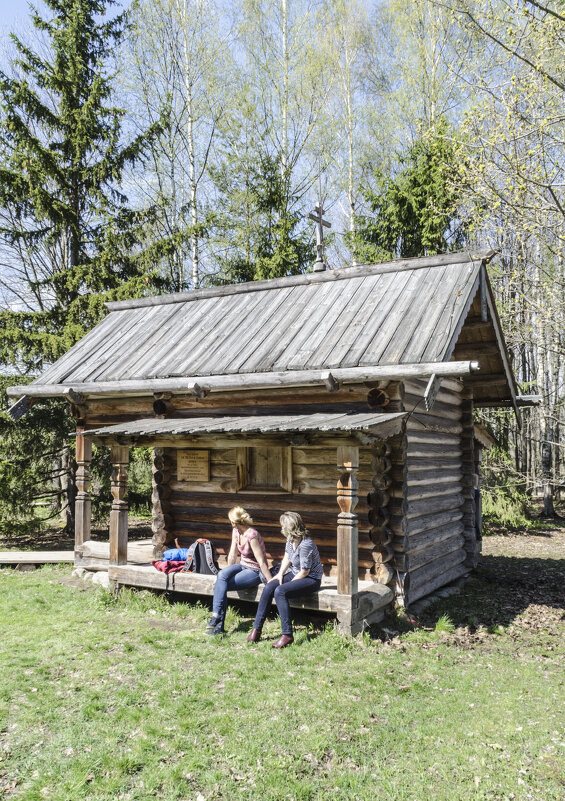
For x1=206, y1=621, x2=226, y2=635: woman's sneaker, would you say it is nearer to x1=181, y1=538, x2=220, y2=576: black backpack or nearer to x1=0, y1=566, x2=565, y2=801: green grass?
x1=0, y1=566, x2=565, y2=801: green grass

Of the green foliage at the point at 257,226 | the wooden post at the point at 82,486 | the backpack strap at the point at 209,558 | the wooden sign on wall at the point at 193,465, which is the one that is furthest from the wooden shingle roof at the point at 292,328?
the green foliage at the point at 257,226

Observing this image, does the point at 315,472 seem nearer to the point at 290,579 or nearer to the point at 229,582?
the point at 290,579

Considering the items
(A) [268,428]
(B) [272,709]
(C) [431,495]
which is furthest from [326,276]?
(B) [272,709]

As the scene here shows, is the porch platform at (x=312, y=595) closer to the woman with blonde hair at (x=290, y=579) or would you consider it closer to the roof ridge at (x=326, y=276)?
the woman with blonde hair at (x=290, y=579)

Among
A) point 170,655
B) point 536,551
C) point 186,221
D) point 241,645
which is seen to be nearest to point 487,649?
point 241,645

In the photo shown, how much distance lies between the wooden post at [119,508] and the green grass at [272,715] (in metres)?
1.25

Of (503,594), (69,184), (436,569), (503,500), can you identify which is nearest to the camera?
(436,569)

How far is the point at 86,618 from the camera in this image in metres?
8.41

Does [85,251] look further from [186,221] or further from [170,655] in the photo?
[170,655]

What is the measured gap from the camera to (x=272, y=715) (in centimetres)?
538

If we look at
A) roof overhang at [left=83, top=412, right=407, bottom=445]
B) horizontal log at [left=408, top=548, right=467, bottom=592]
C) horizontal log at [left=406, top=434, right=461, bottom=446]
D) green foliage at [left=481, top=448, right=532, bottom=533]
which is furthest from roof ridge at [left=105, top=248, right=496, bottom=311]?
green foliage at [left=481, top=448, right=532, bottom=533]

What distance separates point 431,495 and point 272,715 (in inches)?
216

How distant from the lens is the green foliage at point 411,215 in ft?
60.1

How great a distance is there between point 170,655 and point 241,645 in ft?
2.66
